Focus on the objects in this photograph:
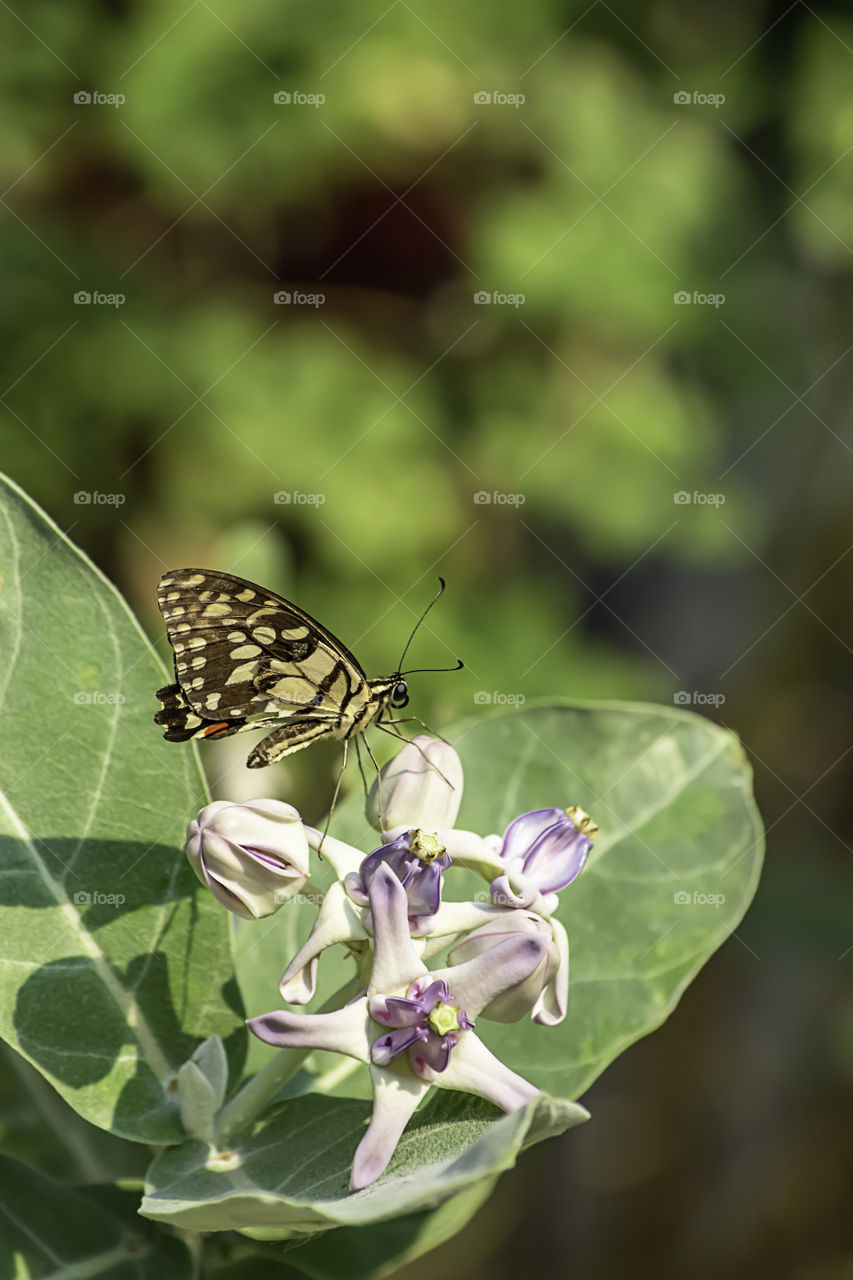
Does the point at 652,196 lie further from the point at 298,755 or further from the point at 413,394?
the point at 298,755

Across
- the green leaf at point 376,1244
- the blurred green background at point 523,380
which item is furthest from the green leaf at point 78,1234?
the blurred green background at point 523,380

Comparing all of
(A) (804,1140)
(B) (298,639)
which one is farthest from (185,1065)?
(A) (804,1140)

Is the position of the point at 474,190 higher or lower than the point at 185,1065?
higher
